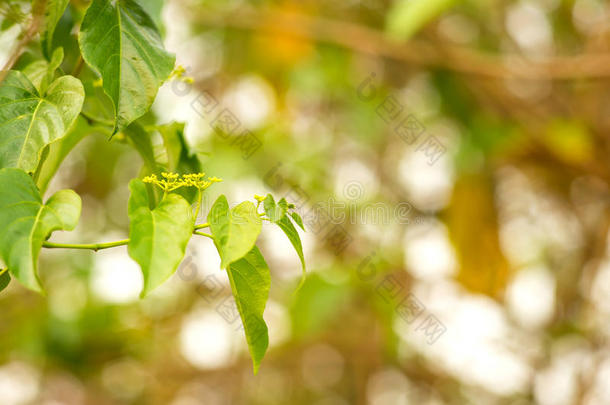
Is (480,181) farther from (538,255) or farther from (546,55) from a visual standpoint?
(546,55)

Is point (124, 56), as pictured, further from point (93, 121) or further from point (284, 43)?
point (284, 43)

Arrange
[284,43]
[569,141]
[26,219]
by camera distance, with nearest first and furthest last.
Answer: [26,219] → [569,141] → [284,43]

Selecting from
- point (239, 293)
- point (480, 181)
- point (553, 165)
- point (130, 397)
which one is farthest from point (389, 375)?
point (239, 293)

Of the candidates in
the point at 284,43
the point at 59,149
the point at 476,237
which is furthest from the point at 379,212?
the point at 59,149

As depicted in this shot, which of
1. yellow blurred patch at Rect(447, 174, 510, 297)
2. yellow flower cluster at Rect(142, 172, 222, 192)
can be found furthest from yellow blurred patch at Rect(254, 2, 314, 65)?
yellow flower cluster at Rect(142, 172, 222, 192)

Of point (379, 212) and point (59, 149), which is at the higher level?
point (59, 149)

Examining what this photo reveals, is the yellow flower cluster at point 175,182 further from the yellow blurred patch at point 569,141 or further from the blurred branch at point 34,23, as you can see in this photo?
the yellow blurred patch at point 569,141

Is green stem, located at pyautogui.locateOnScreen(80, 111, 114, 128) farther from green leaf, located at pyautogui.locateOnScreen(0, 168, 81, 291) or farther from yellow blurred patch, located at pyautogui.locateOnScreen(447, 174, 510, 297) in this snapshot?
yellow blurred patch, located at pyautogui.locateOnScreen(447, 174, 510, 297)
